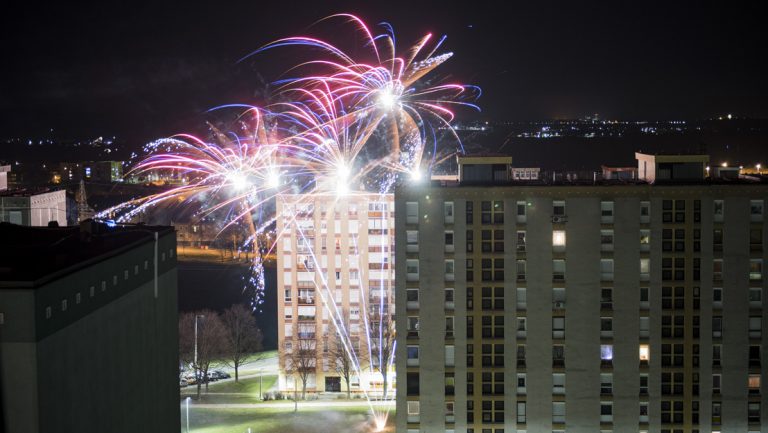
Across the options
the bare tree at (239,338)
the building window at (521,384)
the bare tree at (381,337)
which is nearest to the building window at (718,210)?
the building window at (521,384)

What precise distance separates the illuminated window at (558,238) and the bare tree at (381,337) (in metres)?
15.3

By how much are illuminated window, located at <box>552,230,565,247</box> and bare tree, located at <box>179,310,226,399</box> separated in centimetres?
1824

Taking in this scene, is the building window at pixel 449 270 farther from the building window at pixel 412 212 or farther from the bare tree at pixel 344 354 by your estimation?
the bare tree at pixel 344 354

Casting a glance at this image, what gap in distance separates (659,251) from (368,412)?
50.6 ft

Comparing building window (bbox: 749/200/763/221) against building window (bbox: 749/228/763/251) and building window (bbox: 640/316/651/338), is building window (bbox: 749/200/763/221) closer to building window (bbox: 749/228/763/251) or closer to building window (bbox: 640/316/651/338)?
building window (bbox: 749/228/763/251)

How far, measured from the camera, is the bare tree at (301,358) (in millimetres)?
32906

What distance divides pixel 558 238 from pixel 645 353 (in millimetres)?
2810

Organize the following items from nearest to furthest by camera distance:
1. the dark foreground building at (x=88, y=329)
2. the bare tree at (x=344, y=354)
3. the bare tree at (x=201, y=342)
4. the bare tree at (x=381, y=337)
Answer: the dark foreground building at (x=88, y=329), the bare tree at (x=344, y=354), the bare tree at (x=381, y=337), the bare tree at (x=201, y=342)

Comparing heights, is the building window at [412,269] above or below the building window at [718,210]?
below

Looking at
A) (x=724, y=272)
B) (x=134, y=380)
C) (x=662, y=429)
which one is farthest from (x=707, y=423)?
(x=134, y=380)

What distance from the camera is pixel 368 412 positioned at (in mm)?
31422

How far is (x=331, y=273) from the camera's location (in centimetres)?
3353

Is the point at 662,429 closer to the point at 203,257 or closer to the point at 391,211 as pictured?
the point at 391,211

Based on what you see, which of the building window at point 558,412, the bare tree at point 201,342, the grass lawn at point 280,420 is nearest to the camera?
the building window at point 558,412
